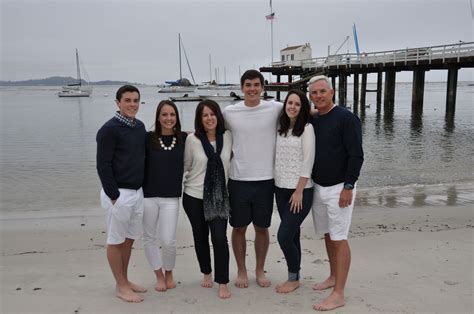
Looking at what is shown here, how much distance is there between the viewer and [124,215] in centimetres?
371

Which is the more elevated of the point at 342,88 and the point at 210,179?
the point at 342,88

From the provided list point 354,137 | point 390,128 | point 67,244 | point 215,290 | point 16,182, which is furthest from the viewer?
point 390,128

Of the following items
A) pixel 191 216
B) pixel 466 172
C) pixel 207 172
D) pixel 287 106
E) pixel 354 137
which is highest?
pixel 287 106

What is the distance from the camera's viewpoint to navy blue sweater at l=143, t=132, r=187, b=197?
380 cm

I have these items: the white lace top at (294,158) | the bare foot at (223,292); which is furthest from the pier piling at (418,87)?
the bare foot at (223,292)

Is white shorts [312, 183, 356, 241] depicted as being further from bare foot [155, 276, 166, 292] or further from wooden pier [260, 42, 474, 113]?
wooden pier [260, 42, 474, 113]

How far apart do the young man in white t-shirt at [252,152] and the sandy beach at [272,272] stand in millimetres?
855

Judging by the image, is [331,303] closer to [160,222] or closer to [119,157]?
[160,222]

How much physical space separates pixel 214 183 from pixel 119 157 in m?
0.90

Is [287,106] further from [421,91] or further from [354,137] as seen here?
[421,91]

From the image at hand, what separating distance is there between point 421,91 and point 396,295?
105 ft

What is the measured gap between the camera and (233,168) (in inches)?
154

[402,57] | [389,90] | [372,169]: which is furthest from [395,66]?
[372,169]

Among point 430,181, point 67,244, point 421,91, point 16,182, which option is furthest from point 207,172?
point 421,91
